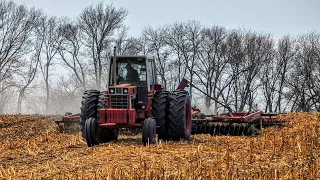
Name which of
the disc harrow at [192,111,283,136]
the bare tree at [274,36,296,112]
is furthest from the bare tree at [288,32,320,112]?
the disc harrow at [192,111,283,136]

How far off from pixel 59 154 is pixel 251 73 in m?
45.6

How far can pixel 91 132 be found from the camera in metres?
11.6

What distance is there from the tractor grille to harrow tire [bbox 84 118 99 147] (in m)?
0.71

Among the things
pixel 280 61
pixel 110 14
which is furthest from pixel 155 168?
pixel 280 61

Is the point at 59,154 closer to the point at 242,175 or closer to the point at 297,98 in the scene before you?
the point at 242,175

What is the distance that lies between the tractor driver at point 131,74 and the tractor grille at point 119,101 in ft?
3.78

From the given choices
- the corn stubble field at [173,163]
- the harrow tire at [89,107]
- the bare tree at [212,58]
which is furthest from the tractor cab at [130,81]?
the bare tree at [212,58]

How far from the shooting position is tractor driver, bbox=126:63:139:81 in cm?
1296

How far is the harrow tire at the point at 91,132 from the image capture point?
37.9 feet

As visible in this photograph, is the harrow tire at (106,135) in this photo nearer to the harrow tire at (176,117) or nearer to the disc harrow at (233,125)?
the harrow tire at (176,117)

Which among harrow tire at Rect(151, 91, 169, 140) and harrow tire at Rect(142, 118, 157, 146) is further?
harrow tire at Rect(151, 91, 169, 140)

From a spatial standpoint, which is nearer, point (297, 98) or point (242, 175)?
point (242, 175)

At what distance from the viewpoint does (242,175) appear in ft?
20.4

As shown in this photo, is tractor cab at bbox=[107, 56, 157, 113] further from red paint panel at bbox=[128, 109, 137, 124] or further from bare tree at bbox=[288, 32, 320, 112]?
bare tree at bbox=[288, 32, 320, 112]
